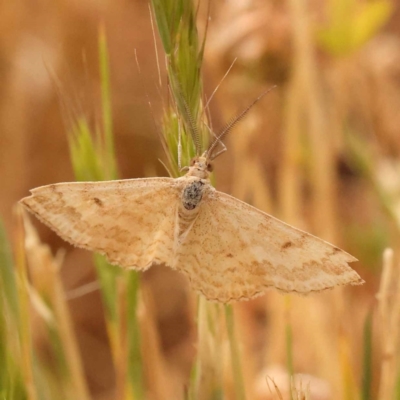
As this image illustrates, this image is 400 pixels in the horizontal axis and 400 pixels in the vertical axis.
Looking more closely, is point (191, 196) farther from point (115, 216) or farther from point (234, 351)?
point (234, 351)

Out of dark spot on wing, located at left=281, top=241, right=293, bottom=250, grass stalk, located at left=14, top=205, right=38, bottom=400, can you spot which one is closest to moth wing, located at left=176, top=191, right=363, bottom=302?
dark spot on wing, located at left=281, top=241, right=293, bottom=250

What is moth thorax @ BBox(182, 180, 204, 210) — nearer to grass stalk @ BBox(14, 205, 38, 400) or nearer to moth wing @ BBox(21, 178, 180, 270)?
moth wing @ BBox(21, 178, 180, 270)

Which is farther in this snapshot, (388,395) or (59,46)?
(59,46)

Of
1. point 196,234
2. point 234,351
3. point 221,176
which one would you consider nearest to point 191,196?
point 196,234

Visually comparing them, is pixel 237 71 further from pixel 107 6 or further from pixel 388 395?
pixel 107 6

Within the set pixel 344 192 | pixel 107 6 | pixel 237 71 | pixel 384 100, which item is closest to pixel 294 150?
pixel 237 71

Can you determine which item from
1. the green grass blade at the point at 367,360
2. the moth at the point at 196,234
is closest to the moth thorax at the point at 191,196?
the moth at the point at 196,234

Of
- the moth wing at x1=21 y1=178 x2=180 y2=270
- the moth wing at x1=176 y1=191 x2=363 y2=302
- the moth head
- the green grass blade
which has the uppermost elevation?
the moth head
